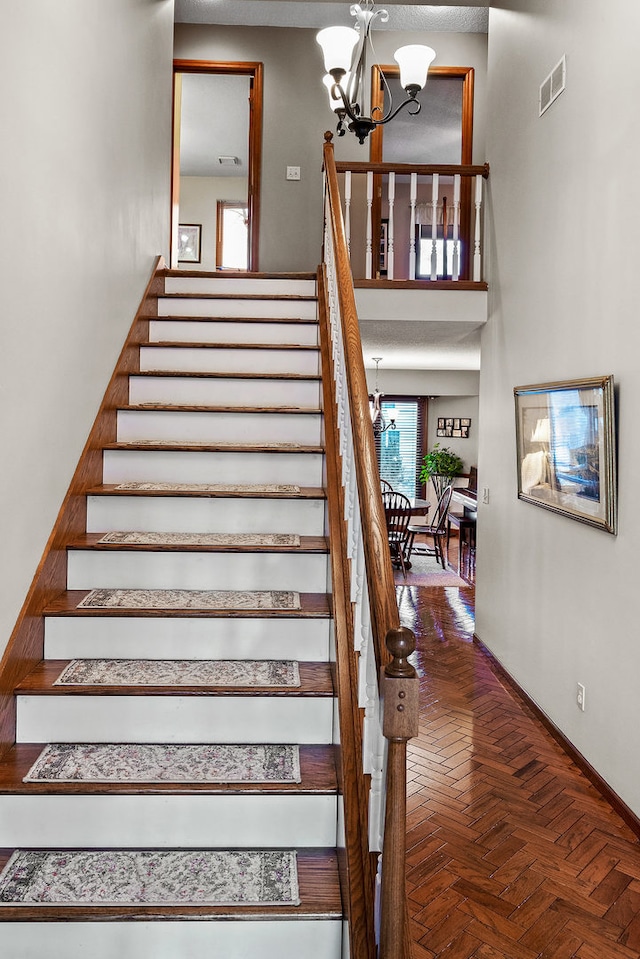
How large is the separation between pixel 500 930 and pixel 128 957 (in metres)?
1.07

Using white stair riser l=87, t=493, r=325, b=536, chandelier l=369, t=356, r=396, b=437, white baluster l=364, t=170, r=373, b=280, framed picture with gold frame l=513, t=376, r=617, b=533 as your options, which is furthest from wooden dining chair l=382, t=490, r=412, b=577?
white stair riser l=87, t=493, r=325, b=536

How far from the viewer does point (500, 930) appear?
2.08m

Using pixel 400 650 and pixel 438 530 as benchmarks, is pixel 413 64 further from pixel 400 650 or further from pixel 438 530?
pixel 438 530

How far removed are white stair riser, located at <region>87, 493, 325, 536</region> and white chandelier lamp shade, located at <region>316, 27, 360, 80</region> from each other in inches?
80.9

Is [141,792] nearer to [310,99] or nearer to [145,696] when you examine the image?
[145,696]

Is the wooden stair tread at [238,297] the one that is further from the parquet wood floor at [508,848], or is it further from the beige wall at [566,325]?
the parquet wood floor at [508,848]

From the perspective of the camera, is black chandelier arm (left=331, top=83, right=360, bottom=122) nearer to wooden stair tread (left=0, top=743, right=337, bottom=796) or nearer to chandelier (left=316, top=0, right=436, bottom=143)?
chandelier (left=316, top=0, right=436, bottom=143)

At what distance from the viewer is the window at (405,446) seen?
1130 cm

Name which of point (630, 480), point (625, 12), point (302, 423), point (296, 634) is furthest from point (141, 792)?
point (625, 12)

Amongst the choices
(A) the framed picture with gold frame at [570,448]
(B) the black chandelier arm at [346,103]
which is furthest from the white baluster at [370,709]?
(B) the black chandelier arm at [346,103]

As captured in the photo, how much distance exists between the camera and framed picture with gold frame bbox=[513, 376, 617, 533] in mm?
2801

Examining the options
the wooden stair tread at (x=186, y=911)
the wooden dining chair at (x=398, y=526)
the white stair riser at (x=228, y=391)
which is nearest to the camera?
the wooden stair tread at (x=186, y=911)

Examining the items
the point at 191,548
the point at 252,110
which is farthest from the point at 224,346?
the point at 252,110

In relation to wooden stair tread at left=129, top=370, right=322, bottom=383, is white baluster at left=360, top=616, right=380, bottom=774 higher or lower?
lower
